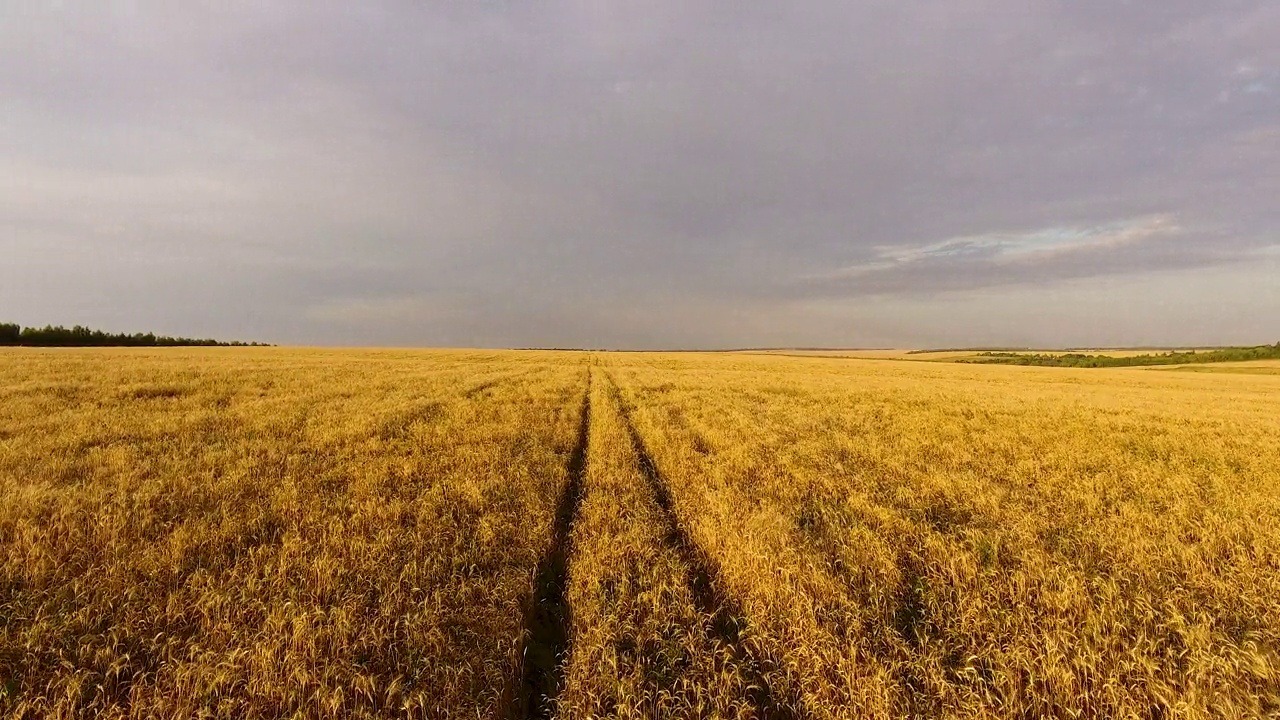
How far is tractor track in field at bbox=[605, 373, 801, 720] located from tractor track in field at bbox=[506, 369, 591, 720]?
1.27 m

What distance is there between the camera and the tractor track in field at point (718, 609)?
3.70 meters

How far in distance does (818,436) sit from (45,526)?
1352 centimetres

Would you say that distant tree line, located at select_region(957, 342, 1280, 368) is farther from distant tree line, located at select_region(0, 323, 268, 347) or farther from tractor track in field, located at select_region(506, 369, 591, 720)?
distant tree line, located at select_region(0, 323, 268, 347)

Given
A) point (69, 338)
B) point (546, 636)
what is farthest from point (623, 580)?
point (69, 338)

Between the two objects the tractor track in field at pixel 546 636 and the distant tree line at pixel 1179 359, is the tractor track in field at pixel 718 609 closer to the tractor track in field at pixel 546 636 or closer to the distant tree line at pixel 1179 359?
the tractor track in field at pixel 546 636

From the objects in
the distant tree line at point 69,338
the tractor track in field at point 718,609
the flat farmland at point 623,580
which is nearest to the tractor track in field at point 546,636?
the flat farmland at point 623,580

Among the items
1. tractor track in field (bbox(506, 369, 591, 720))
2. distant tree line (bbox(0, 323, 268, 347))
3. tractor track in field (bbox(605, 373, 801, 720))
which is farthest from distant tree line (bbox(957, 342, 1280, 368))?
distant tree line (bbox(0, 323, 268, 347))

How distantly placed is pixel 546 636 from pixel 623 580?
3.17 ft

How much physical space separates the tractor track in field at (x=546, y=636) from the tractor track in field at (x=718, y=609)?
127 cm

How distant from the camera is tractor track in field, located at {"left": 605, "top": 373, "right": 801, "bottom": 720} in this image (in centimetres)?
370

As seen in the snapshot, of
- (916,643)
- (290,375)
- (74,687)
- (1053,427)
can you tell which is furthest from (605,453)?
(290,375)

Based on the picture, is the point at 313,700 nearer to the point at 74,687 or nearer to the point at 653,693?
the point at 74,687

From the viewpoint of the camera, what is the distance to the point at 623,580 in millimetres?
5293

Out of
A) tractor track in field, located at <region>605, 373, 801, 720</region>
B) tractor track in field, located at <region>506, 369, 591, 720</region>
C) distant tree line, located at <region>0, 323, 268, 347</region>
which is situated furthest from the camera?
distant tree line, located at <region>0, 323, 268, 347</region>
